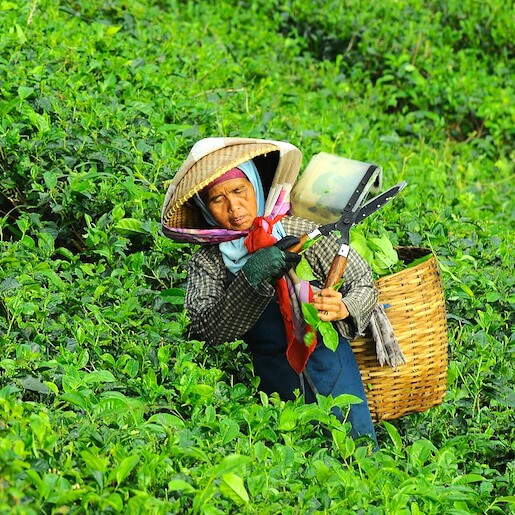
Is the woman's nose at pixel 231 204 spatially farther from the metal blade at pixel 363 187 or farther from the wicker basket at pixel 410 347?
the wicker basket at pixel 410 347

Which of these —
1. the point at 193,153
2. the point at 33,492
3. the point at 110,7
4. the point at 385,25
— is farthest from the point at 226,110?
the point at 33,492

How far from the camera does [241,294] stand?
136 inches

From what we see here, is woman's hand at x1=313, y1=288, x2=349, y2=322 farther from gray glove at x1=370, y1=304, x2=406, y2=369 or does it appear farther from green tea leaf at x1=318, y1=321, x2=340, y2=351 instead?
gray glove at x1=370, y1=304, x2=406, y2=369

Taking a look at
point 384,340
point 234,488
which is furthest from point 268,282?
point 234,488

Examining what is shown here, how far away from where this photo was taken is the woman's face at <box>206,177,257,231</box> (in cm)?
→ 362

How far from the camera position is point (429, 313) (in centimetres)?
387

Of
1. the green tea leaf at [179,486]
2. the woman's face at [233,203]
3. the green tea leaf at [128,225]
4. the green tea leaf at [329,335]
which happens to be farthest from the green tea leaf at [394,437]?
the green tea leaf at [128,225]

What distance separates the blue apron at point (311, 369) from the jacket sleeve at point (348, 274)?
0.10 m

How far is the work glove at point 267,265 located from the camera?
11.2 ft

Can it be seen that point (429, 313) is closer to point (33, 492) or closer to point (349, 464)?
point (349, 464)

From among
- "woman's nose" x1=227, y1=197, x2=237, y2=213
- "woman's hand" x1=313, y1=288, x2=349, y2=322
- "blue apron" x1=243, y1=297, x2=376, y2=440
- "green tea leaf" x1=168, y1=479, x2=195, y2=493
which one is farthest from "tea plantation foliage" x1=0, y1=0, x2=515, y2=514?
"woman's nose" x1=227, y1=197, x2=237, y2=213

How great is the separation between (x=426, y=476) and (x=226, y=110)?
2.72 m

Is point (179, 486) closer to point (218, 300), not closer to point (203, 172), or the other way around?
point (218, 300)

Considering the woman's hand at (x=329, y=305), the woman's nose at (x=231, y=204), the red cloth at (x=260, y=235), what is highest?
the woman's nose at (x=231, y=204)
